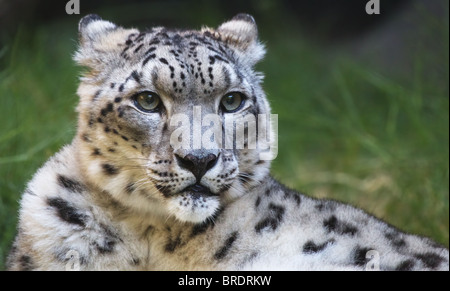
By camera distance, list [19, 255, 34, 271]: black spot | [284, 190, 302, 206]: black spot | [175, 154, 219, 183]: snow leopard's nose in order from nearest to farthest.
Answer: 1. [175, 154, 219, 183]: snow leopard's nose
2. [19, 255, 34, 271]: black spot
3. [284, 190, 302, 206]: black spot

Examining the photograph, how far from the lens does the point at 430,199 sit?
641cm

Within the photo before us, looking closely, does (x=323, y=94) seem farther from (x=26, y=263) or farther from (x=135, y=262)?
(x=26, y=263)

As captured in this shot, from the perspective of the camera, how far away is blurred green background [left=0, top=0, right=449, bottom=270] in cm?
619

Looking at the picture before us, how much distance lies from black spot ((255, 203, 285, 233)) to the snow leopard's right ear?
1.29 metres

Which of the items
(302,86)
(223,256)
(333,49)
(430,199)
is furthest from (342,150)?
(223,256)

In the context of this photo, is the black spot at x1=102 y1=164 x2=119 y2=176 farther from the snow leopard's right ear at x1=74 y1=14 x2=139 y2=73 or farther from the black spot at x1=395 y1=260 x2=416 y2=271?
the black spot at x1=395 y1=260 x2=416 y2=271

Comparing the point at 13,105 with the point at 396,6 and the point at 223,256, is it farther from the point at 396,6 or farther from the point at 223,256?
the point at 396,6

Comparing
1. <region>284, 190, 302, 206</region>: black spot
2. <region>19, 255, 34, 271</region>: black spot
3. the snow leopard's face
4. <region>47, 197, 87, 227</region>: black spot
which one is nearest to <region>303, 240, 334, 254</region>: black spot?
<region>284, 190, 302, 206</region>: black spot

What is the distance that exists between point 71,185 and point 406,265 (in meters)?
1.98

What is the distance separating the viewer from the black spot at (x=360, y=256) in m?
3.86

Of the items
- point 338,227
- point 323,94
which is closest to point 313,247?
point 338,227

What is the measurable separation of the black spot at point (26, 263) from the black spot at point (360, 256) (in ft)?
5.96

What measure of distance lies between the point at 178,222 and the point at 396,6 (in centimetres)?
787

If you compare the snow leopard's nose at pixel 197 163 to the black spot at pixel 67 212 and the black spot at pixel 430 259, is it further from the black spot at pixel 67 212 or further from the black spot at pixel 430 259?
the black spot at pixel 430 259
